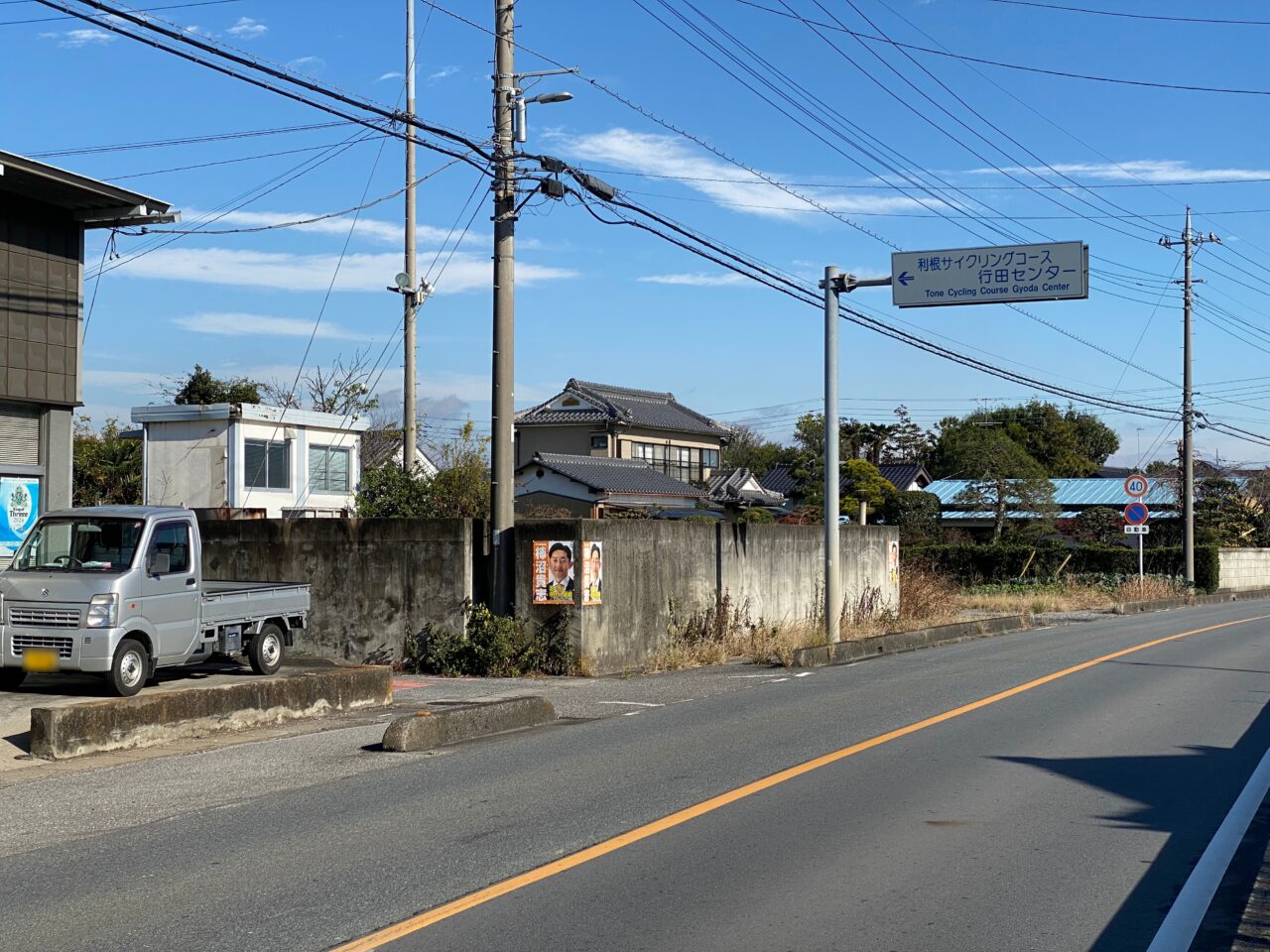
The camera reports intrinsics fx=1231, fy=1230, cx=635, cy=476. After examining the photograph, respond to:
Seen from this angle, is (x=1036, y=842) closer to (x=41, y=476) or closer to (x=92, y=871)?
(x=92, y=871)

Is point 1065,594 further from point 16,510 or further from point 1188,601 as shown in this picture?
point 16,510

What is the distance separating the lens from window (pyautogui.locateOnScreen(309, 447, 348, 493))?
1166 inches

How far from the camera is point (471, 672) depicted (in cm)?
1766

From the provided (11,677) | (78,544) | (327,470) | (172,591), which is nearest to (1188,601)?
(327,470)

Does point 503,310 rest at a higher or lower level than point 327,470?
higher

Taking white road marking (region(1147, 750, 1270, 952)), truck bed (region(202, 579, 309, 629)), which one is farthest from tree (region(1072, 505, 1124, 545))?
white road marking (region(1147, 750, 1270, 952))

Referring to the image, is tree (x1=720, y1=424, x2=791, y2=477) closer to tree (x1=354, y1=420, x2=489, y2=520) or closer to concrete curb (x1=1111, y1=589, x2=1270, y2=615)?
concrete curb (x1=1111, y1=589, x2=1270, y2=615)

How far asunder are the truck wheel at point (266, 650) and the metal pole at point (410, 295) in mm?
7481

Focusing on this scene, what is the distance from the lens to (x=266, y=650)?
1466 centimetres

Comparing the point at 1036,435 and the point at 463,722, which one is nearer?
the point at 463,722

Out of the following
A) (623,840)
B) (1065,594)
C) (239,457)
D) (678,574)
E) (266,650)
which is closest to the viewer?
(623,840)

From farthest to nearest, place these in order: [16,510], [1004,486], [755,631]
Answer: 1. [1004,486]
2. [755,631]
3. [16,510]

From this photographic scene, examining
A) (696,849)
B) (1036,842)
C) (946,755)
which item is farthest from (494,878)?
(946,755)

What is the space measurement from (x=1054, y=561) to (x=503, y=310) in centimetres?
3161
